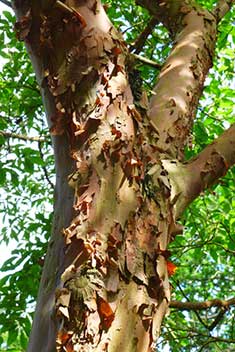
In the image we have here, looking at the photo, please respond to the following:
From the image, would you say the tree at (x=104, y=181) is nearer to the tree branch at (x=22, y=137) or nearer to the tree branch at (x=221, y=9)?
the tree branch at (x=221, y=9)

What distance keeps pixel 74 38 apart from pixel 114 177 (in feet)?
1.61

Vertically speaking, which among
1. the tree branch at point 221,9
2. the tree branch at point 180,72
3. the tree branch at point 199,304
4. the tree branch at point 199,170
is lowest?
the tree branch at point 199,304

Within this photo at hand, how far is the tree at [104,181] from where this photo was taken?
1254 millimetres

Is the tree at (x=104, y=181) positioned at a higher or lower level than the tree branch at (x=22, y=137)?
lower

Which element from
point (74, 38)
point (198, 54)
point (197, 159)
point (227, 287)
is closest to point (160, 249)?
point (197, 159)

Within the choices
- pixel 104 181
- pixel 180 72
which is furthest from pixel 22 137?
pixel 104 181

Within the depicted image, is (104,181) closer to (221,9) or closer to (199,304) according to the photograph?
(199,304)

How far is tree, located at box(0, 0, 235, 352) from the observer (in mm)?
1254

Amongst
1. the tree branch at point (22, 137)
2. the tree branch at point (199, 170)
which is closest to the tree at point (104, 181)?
the tree branch at point (199, 170)

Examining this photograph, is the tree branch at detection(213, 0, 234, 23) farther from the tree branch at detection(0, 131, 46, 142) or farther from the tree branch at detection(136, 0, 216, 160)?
the tree branch at detection(0, 131, 46, 142)

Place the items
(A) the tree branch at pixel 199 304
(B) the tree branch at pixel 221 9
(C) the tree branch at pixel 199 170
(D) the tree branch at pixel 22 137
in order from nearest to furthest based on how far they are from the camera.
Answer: (C) the tree branch at pixel 199 170
(A) the tree branch at pixel 199 304
(B) the tree branch at pixel 221 9
(D) the tree branch at pixel 22 137

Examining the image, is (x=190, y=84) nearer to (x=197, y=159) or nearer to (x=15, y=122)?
(x=197, y=159)

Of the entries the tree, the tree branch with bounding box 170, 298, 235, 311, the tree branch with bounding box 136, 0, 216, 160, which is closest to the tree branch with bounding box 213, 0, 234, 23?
the tree branch with bounding box 136, 0, 216, 160

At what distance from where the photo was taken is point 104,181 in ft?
4.75
